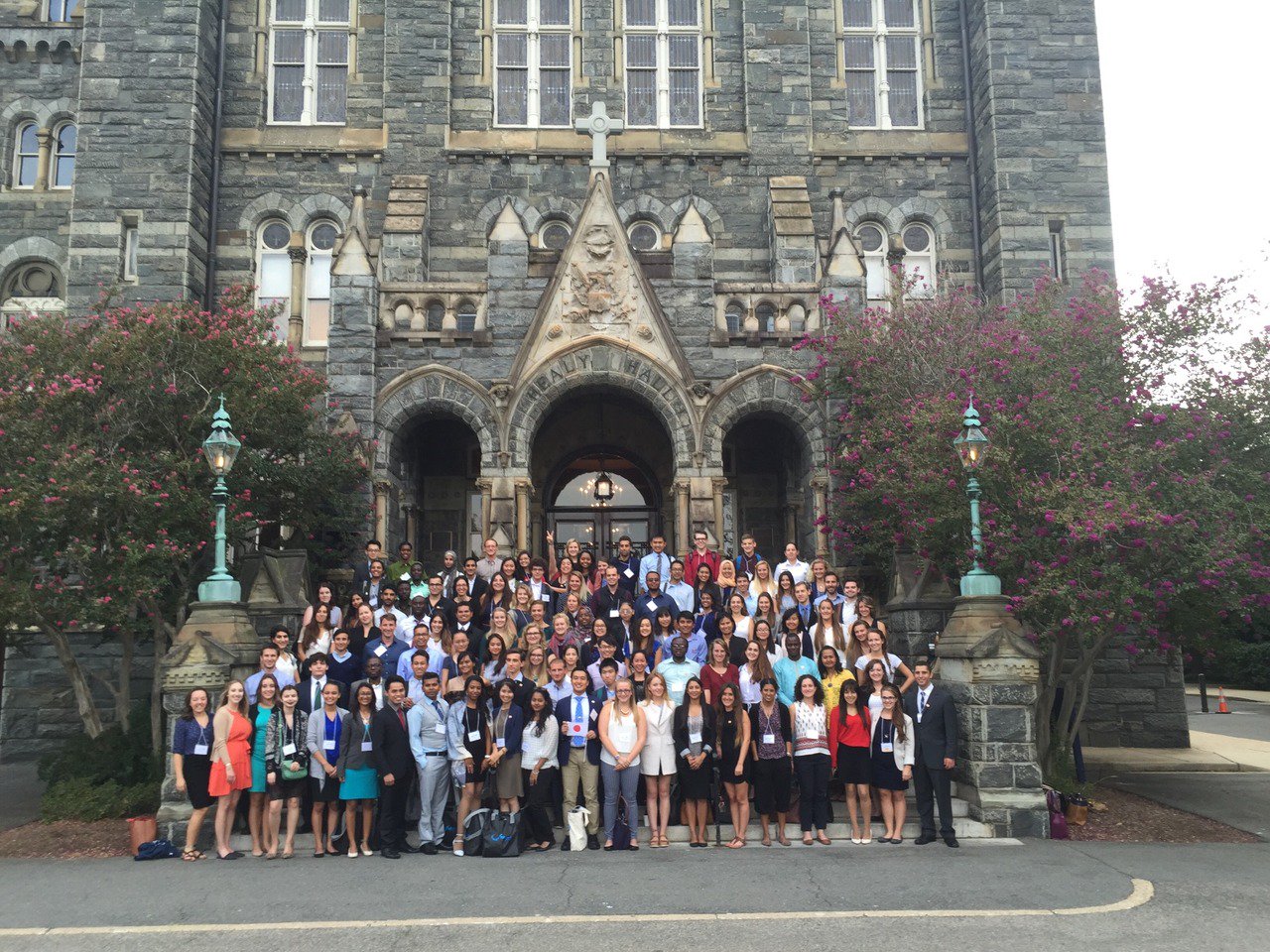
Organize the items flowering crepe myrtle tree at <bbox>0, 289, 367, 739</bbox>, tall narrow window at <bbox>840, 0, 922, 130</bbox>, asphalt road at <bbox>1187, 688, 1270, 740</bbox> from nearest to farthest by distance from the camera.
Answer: flowering crepe myrtle tree at <bbox>0, 289, 367, 739</bbox>
tall narrow window at <bbox>840, 0, 922, 130</bbox>
asphalt road at <bbox>1187, 688, 1270, 740</bbox>

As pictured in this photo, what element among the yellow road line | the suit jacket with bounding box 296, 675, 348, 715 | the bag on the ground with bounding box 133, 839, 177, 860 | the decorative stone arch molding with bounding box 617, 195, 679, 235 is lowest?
the yellow road line

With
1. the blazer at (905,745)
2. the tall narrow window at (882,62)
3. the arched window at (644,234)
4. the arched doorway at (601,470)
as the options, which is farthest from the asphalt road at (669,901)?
the tall narrow window at (882,62)

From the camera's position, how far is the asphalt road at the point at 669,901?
24.5 ft

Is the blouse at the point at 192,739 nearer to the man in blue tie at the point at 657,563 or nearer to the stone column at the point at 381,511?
the man in blue tie at the point at 657,563

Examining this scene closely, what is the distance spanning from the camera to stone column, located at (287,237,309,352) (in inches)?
807

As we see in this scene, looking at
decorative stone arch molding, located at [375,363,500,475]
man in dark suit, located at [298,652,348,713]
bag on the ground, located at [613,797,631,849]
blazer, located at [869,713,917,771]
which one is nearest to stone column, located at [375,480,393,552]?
decorative stone arch molding, located at [375,363,500,475]

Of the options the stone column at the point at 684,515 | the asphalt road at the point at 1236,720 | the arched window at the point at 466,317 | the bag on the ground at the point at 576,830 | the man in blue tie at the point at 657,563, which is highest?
the arched window at the point at 466,317

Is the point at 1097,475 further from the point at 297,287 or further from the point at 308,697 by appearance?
the point at 297,287

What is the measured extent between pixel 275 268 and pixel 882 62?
41.9ft

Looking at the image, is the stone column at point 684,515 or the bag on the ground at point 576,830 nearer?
the bag on the ground at point 576,830

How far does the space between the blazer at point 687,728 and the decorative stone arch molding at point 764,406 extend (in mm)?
7076

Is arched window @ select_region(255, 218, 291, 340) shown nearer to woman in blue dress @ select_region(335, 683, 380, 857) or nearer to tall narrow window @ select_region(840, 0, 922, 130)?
tall narrow window @ select_region(840, 0, 922, 130)

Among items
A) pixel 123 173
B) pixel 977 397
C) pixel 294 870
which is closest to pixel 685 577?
pixel 977 397

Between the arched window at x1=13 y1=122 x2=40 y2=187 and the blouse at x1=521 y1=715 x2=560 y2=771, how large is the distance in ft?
57.6
